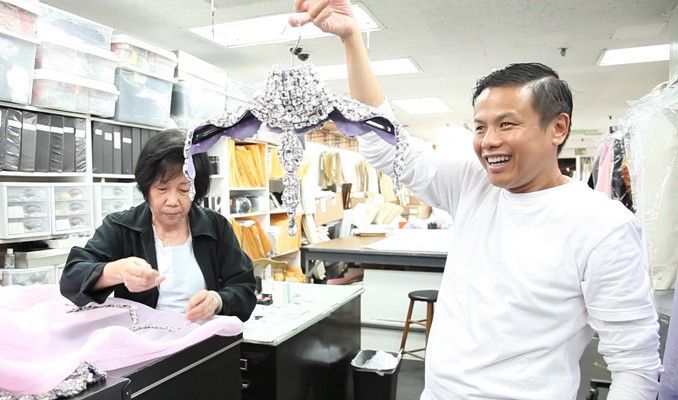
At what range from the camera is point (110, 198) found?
126 inches

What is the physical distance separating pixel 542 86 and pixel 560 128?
0.34ft

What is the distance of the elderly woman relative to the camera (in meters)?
1.31

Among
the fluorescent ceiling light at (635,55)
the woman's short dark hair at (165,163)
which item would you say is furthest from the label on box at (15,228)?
the fluorescent ceiling light at (635,55)

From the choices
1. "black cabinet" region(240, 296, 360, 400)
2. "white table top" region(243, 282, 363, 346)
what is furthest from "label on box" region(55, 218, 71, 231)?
"black cabinet" region(240, 296, 360, 400)

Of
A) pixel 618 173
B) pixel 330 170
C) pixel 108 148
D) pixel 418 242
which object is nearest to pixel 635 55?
pixel 418 242

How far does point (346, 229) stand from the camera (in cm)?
643

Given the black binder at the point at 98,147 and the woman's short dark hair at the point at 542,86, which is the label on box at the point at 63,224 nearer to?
the black binder at the point at 98,147

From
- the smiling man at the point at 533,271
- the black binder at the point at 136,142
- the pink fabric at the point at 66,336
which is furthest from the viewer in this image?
the black binder at the point at 136,142

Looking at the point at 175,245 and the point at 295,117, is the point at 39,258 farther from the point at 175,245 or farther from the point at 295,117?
the point at 295,117

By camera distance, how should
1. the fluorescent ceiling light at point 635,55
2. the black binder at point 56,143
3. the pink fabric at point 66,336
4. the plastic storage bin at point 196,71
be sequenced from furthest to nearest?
the fluorescent ceiling light at point 635,55, the plastic storage bin at point 196,71, the black binder at point 56,143, the pink fabric at point 66,336

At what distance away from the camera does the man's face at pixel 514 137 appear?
1.03 m

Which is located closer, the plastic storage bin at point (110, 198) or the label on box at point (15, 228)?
the label on box at point (15, 228)

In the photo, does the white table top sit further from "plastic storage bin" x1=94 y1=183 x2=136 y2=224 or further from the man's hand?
"plastic storage bin" x1=94 y1=183 x2=136 y2=224

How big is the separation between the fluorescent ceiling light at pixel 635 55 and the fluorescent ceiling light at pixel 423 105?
2.58 m
